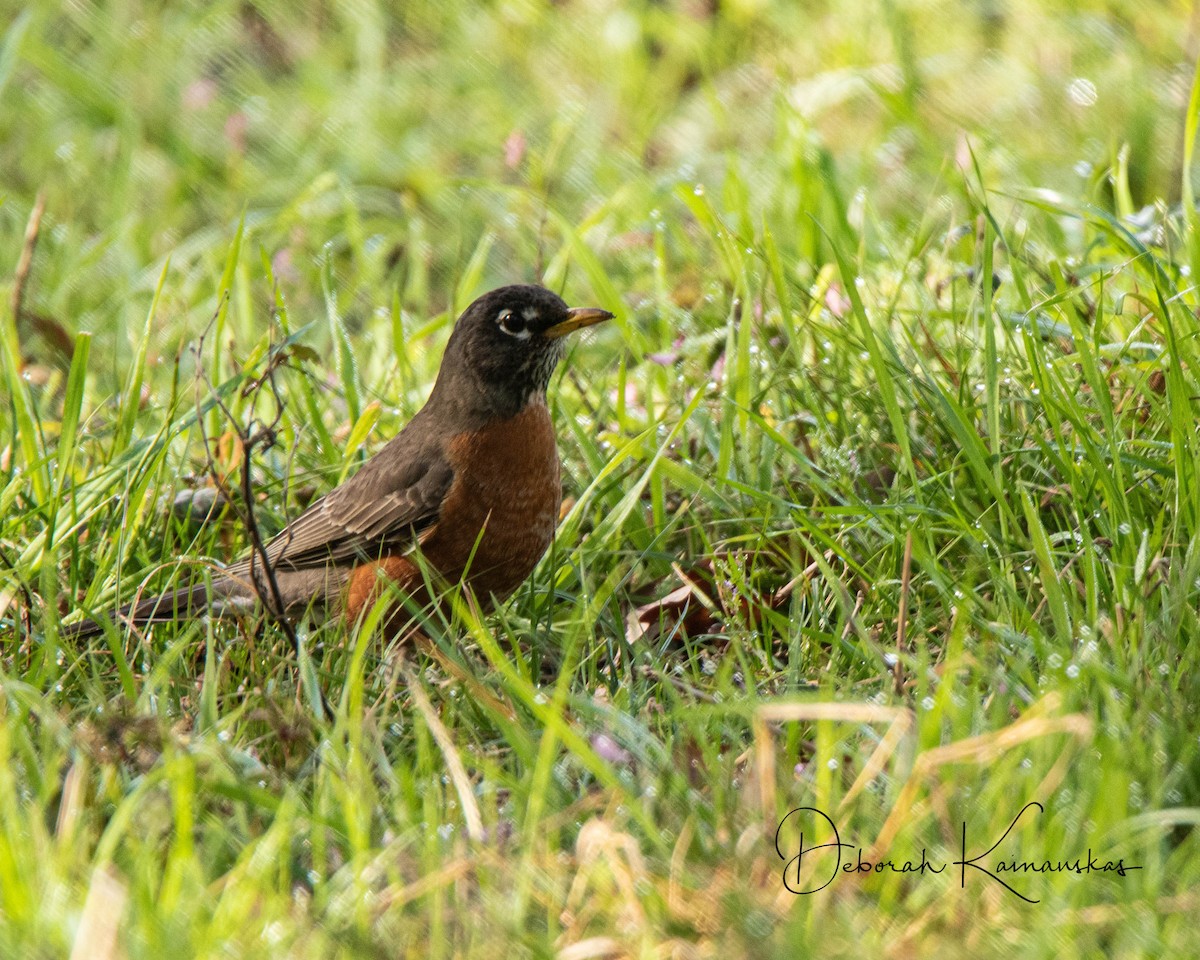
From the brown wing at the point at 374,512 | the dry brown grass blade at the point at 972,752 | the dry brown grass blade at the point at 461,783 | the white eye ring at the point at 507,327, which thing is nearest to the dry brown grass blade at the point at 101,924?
the dry brown grass blade at the point at 461,783

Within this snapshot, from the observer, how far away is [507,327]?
14.9ft

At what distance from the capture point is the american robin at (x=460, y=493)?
160 inches

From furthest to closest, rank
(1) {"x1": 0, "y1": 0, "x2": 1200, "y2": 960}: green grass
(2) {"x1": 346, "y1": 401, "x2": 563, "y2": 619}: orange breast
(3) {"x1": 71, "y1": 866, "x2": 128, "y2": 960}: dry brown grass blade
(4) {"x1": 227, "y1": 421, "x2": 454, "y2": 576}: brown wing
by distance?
(4) {"x1": 227, "y1": 421, "x2": 454, "y2": 576}: brown wing < (2) {"x1": 346, "y1": 401, "x2": 563, "y2": 619}: orange breast < (1) {"x1": 0, "y1": 0, "x2": 1200, "y2": 960}: green grass < (3) {"x1": 71, "y1": 866, "x2": 128, "y2": 960}: dry brown grass blade

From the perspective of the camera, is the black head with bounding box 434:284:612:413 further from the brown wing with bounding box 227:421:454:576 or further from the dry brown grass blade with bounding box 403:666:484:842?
the dry brown grass blade with bounding box 403:666:484:842

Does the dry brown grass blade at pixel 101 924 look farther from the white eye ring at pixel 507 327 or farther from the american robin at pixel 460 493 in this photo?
the white eye ring at pixel 507 327

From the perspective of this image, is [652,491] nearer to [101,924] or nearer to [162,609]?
[162,609]

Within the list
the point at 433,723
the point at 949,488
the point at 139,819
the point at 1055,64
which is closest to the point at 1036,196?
the point at 949,488

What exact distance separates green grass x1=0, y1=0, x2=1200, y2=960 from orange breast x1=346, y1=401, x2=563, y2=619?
130mm

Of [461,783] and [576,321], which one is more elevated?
[576,321]

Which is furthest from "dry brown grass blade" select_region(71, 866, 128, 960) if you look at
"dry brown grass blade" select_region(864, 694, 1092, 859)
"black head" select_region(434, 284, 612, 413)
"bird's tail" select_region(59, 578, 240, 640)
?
"black head" select_region(434, 284, 612, 413)

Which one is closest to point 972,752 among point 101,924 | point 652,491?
point 101,924

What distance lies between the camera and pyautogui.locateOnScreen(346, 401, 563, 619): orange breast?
405cm

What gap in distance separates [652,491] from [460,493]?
1.73 ft

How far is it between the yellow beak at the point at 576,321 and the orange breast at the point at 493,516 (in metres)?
0.27
